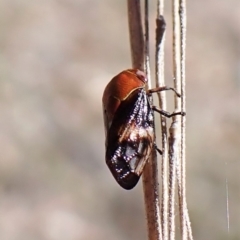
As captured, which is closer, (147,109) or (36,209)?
(147,109)

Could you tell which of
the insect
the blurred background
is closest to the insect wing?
the insect

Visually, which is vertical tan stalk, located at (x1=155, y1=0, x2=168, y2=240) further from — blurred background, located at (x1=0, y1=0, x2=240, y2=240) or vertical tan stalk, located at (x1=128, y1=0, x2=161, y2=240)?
blurred background, located at (x1=0, y1=0, x2=240, y2=240)

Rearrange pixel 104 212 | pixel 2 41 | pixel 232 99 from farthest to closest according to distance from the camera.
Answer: pixel 2 41, pixel 232 99, pixel 104 212

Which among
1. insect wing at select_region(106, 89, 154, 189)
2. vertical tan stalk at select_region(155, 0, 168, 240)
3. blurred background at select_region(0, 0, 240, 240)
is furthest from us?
blurred background at select_region(0, 0, 240, 240)

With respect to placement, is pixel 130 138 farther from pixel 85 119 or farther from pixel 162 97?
pixel 85 119

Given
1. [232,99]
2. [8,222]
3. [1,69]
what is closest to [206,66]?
[232,99]

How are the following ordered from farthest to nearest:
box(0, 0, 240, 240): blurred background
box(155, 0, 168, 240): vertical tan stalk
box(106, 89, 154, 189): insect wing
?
box(0, 0, 240, 240): blurred background
box(106, 89, 154, 189): insect wing
box(155, 0, 168, 240): vertical tan stalk

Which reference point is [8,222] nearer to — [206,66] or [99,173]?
[99,173]
